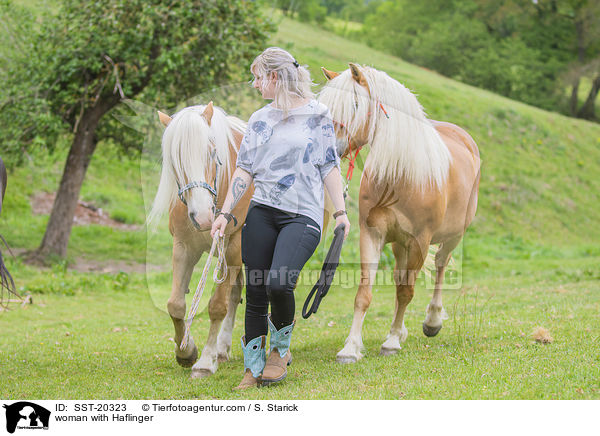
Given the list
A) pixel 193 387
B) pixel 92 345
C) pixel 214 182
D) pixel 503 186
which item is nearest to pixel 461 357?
pixel 193 387

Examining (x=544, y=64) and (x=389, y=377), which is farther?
(x=544, y=64)

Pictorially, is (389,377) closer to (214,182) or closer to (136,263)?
(214,182)

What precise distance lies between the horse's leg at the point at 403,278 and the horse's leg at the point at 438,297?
49cm

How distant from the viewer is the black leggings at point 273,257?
3.62 m

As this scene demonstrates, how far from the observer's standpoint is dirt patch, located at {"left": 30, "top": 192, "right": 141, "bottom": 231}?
14.5 metres

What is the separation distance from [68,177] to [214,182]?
8.56m

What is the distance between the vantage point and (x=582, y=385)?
351 centimetres

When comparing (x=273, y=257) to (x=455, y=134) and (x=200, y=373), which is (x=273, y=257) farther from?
(x=455, y=134)

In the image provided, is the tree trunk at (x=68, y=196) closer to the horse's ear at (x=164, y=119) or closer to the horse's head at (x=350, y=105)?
the horse's ear at (x=164, y=119)

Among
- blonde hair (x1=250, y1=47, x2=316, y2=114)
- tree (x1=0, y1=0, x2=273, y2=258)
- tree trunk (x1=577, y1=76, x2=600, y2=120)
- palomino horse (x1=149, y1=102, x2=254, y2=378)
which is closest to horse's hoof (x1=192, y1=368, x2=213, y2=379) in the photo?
palomino horse (x1=149, y1=102, x2=254, y2=378)

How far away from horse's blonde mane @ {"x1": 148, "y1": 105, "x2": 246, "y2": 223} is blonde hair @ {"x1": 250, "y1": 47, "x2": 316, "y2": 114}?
2.30 ft

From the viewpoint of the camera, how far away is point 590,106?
35938 millimetres

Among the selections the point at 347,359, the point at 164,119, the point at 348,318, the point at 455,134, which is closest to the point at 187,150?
the point at 164,119
